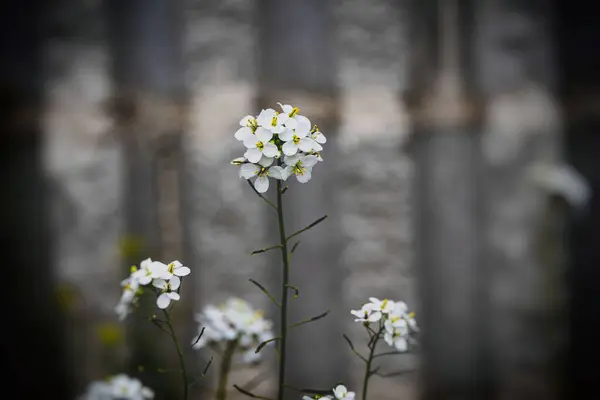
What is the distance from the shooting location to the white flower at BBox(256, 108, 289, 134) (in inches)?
30.2

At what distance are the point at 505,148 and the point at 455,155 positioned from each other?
0.52 ft

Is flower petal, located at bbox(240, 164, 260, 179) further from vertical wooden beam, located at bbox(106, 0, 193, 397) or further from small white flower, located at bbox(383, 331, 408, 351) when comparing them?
vertical wooden beam, located at bbox(106, 0, 193, 397)

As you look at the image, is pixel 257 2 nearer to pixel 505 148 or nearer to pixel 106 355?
pixel 505 148

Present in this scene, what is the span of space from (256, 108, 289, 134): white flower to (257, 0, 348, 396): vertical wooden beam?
3.51 feet

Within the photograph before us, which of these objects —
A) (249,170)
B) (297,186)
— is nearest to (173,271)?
(249,170)

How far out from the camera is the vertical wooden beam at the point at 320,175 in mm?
1852

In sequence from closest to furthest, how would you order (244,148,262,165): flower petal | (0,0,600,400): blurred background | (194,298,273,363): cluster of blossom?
(244,148,262,165): flower petal → (194,298,273,363): cluster of blossom → (0,0,600,400): blurred background

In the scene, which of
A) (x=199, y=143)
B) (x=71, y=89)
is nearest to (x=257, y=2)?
(x=199, y=143)

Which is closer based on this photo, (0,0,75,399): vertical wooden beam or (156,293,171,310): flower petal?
(156,293,171,310): flower petal

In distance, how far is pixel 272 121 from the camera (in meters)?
0.77

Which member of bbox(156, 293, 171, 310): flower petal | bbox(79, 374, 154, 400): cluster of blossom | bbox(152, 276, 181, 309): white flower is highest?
bbox(152, 276, 181, 309): white flower

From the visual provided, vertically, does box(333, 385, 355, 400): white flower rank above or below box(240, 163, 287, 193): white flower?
below

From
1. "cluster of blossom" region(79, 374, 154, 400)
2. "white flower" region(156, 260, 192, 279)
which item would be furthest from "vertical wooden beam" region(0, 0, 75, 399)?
"white flower" region(156, 260, 192, 279)

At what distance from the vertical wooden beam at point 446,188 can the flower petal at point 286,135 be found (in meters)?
1.21
